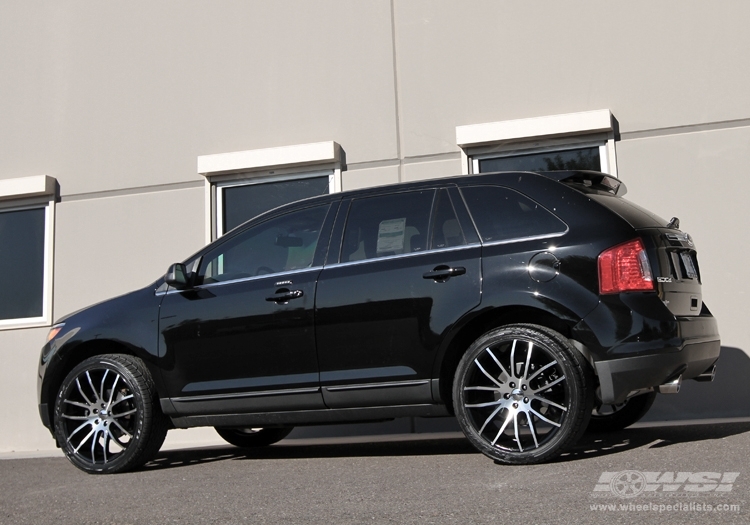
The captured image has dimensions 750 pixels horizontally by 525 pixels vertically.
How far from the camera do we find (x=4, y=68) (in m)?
10.6

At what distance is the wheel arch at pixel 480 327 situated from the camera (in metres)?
5.26

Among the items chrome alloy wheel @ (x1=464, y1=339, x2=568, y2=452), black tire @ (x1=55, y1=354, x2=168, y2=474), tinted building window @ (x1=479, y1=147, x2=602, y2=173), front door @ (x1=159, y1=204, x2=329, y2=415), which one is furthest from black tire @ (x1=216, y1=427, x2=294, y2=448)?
tinted building window @ (x1=479, y1=147, x2=602, y2=173)

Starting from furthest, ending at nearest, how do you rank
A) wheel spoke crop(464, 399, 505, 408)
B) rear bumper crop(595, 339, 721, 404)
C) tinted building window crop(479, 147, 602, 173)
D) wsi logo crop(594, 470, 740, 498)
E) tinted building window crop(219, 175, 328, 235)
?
tinted building window crop(219, 175, 328, 235) → tinted building window crop(479, 147, 602, 173) → wheel spoke crop(464, 399, 505, 408) → rear bumper crop(595, 339, 721, 404) → wsi logo crop(594, 470, 740, 498)

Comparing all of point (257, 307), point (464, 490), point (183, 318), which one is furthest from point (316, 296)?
point (464, 490)

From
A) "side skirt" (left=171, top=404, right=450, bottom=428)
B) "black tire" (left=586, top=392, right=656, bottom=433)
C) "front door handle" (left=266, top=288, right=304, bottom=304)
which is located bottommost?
"black tire" (left=586, top=392, right=656, bottom=433)

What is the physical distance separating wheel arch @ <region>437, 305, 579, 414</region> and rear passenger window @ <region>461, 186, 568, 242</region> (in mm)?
448

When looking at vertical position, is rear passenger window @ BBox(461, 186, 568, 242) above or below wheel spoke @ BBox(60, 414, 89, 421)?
above

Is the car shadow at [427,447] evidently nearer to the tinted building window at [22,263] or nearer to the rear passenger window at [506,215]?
the rear passenger window at [506,215]

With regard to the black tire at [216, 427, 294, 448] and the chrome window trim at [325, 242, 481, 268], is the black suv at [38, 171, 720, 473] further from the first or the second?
the black tire at [216, 427, 294, 448]

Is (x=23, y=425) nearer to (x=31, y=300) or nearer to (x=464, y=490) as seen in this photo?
(x=31, y=300)

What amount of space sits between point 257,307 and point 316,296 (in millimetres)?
449

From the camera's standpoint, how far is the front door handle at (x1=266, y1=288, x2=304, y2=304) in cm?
591

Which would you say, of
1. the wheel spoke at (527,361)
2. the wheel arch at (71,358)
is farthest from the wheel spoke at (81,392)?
the wheel spoke at (527,361)

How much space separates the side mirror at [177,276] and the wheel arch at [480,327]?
6.49 feet
